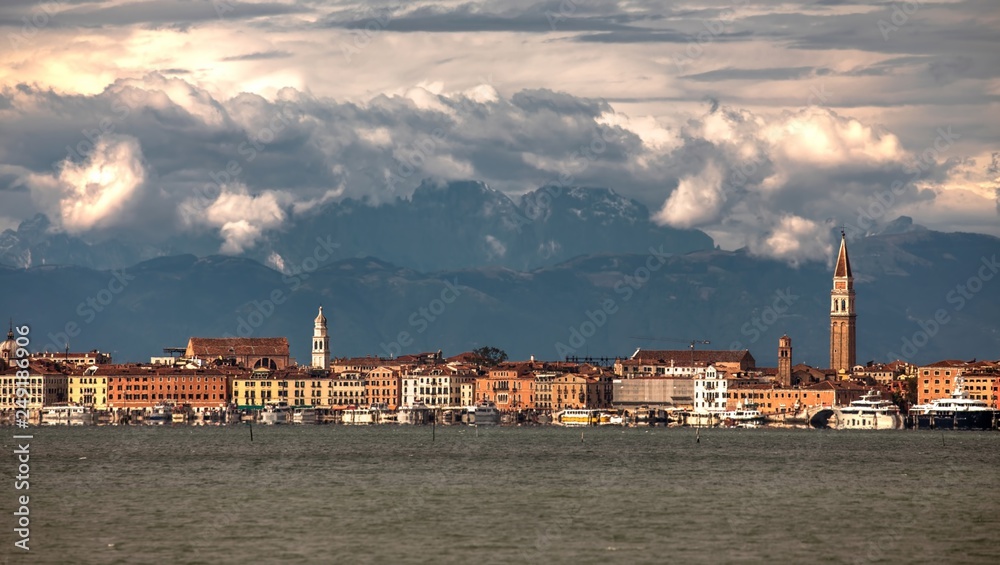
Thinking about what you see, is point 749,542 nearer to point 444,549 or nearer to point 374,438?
point 444,549

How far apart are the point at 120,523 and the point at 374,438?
337 feet

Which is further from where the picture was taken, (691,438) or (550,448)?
(691,438)

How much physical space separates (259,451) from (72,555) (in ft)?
248

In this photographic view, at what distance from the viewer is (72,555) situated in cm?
5606

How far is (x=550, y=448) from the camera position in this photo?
13825 centimetres

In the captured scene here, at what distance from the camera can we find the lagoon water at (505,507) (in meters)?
58.0

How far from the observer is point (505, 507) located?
74.1 metres

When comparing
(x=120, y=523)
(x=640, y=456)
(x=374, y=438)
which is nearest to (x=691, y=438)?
(x=374, y=438)

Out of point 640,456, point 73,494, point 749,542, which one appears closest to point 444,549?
point 749,542

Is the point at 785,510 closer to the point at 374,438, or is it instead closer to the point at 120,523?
the point at 120,523

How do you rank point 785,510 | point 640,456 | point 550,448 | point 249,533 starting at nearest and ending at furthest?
point 249,533
point 785,510
point 640,456
point 550,448

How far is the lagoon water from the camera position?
5803 cm

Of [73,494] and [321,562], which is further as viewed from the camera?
[73,494]

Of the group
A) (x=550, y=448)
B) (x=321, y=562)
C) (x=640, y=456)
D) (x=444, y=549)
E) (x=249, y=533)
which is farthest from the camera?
(x=550, y=448)
